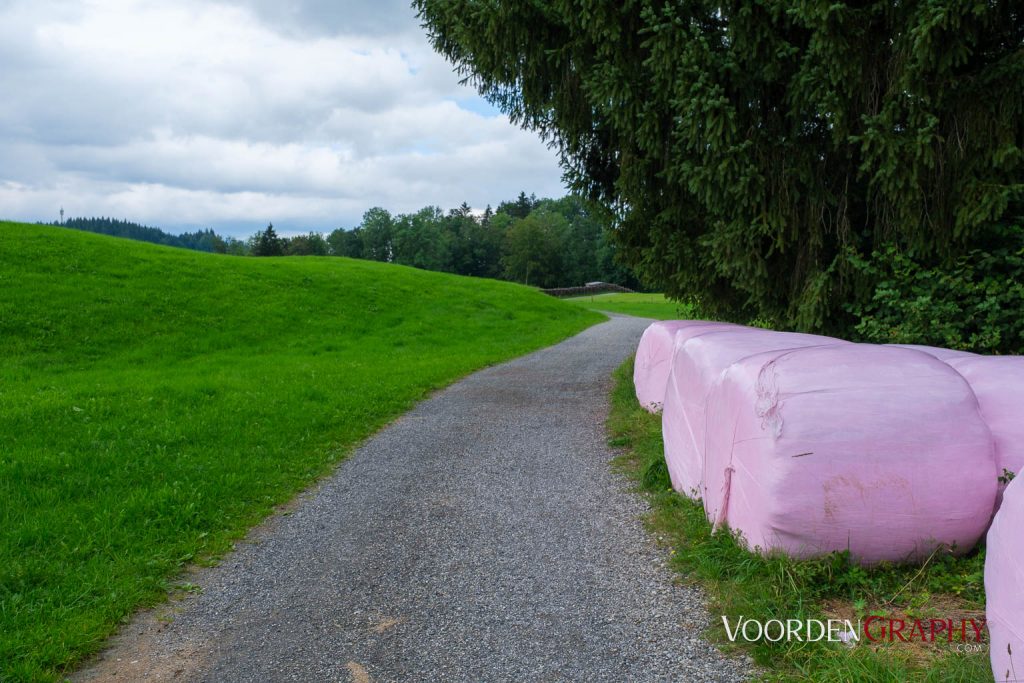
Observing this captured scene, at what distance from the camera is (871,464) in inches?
139

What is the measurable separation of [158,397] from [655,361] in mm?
6997

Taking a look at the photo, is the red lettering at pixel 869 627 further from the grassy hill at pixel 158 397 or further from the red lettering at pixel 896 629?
the grassy hill at pixel 158 397

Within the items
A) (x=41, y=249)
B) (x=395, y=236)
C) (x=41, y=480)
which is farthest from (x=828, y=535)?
(x=395, y=236)

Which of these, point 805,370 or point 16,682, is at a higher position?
point 805,370

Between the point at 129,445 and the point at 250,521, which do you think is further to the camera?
the point at 129,445

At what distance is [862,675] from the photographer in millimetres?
2805

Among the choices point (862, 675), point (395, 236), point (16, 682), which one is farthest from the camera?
point (395, 236)

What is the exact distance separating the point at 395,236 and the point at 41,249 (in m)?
72.2

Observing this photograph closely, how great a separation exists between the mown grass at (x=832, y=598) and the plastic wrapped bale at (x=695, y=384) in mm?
546

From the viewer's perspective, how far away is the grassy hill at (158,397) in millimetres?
4297

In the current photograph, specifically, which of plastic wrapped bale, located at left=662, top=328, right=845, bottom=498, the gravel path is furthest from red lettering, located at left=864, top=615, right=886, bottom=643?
plastic wrapped bale, located at left=662, top=328, right=845, bottom=498

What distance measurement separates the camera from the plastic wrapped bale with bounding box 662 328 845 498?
5.00m

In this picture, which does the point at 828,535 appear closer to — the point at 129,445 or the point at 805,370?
the point at 805,370

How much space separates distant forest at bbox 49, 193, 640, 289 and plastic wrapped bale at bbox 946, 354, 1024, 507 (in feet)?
229
